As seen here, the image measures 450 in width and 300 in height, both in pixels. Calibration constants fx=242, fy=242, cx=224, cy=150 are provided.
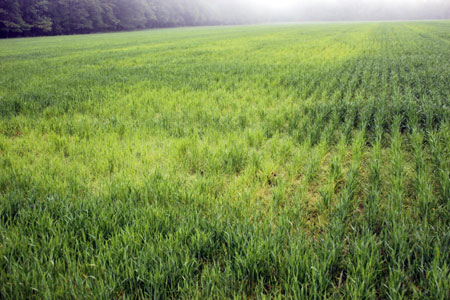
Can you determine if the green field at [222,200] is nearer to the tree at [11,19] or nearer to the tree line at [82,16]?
the tree at [11,19]

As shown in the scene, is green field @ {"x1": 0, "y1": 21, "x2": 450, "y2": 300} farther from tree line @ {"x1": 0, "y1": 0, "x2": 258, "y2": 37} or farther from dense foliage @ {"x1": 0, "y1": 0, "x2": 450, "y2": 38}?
dense foliage @ {"x1": 0, "y1": 0, "x2": 450, "y2": 38}

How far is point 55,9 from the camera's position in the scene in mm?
61625

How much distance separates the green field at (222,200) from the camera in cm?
174

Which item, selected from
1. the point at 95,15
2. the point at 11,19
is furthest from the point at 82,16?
the point at 11,19

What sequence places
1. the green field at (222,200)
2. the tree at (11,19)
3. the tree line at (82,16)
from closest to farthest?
the green field at (222,200) → the tree at (11,19) → the tree line at (82,16)

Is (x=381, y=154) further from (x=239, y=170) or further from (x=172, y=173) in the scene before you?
(x=172, y=173)

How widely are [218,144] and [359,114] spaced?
3.43m

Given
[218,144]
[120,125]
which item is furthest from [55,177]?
[218,144]

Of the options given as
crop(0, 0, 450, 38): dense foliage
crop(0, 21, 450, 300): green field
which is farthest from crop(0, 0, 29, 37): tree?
crop(0, 21, 450, 300): green field

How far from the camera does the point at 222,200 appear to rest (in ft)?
9.17

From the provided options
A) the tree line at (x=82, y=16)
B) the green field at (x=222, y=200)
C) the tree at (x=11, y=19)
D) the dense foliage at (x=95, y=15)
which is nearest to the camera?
the green field at (x=222, y=200)

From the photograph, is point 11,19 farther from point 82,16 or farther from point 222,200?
point 222,200

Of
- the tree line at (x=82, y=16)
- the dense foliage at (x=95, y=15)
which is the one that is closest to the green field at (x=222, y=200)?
the tree line at (x=82, y=16)

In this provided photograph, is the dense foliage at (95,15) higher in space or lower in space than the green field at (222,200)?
higher
